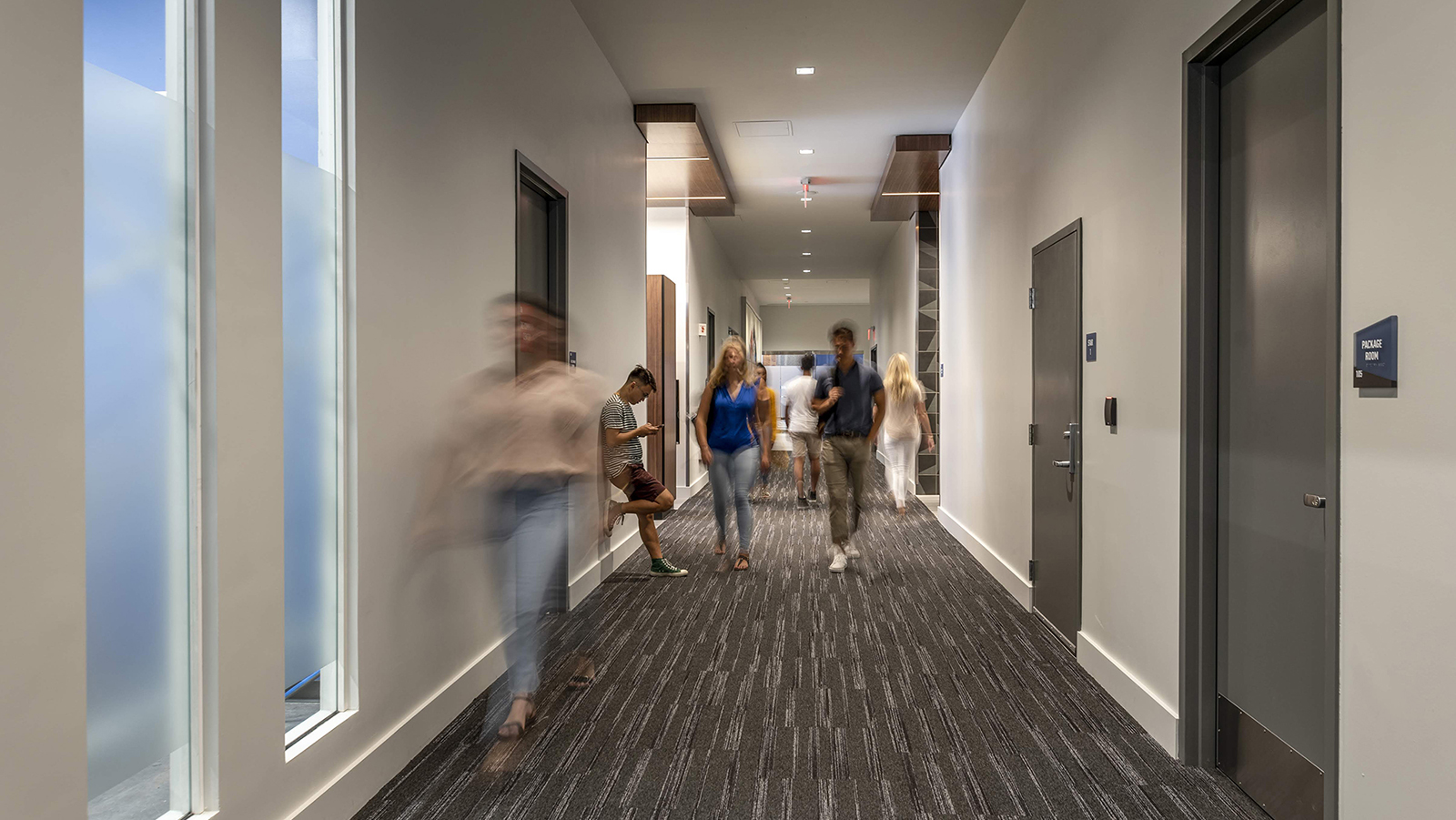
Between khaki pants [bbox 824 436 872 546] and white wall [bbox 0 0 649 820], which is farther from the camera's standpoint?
khaki pants [bbox 824 436 872 546]

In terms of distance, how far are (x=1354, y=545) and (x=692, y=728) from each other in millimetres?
2155

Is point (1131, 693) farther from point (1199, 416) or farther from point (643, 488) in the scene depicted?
point (643, 488)

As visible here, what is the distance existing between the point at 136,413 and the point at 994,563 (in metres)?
5.02

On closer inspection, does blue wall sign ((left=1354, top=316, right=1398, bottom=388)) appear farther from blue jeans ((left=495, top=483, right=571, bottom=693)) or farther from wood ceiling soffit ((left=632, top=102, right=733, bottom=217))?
wood ceiling soffit ((left=632, top=102, right=733, bottom=217))

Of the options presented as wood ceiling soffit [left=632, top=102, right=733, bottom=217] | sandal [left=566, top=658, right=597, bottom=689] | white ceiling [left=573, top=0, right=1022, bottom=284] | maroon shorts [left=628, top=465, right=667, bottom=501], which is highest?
white ceiling [left=573, top=0, right=1022, bottom=284]

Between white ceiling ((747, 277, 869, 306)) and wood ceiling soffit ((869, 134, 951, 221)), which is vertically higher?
white ceiling ((747, 277, 869, 306))

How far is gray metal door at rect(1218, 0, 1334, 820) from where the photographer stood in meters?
2.13

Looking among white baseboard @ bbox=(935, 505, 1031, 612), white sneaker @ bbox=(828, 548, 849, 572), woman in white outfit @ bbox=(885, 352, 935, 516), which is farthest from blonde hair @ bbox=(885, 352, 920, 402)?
white sneaker @ bbox=(828, 548, 849, 572)

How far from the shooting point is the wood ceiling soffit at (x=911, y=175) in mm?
7227

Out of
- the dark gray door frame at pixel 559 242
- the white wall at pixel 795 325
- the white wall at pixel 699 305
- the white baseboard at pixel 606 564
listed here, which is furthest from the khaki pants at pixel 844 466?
the white wall at pixel 795 325

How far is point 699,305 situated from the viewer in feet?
33.4

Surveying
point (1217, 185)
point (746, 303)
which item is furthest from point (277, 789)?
point (746, 303)

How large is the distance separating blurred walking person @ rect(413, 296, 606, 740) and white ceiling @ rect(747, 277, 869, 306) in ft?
46.8

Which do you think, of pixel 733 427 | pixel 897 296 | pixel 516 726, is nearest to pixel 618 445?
pixel 733 427
